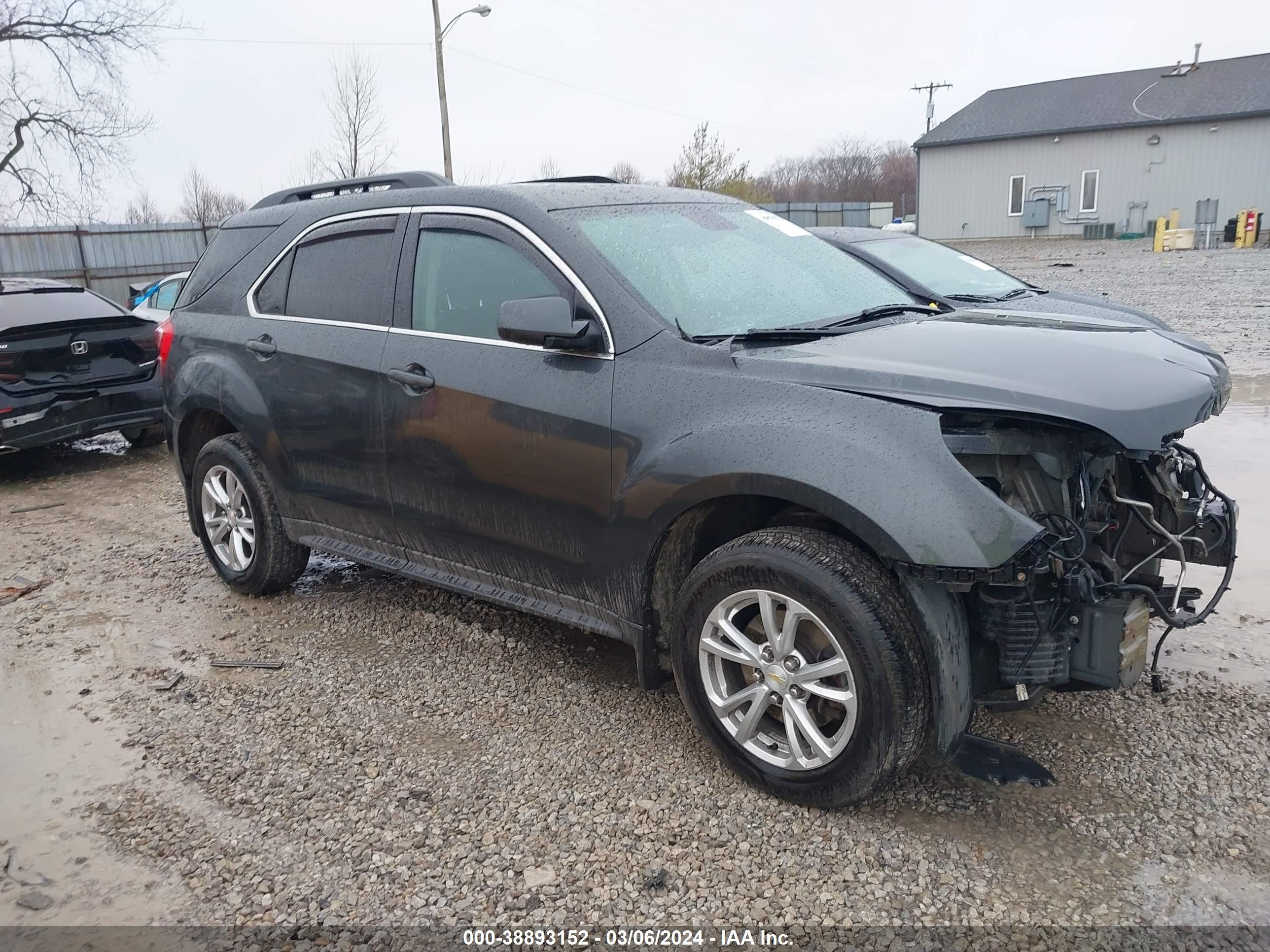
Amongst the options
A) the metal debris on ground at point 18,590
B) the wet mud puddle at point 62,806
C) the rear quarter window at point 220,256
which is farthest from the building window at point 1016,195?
the wet mud puddle at point 62,806

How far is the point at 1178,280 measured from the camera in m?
19.8

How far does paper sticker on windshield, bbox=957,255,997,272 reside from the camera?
8.40 metres

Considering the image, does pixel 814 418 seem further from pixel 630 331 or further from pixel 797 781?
pixel 797 781

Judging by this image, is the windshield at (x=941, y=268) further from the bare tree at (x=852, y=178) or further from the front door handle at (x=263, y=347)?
the bare tree at (x=852, y=178)

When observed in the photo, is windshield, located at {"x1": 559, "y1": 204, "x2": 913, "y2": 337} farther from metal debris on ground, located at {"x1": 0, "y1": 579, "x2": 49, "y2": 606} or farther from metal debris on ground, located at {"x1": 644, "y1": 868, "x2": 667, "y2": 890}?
metal debris on ground, located at {"x1": 0, "y1": 579, "x2": 49, "y2": 606}

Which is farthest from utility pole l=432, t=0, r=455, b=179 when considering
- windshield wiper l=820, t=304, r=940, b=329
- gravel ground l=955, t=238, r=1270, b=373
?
windshield wiper l=820, t=304, r=940, b=329

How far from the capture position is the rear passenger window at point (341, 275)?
165 inches

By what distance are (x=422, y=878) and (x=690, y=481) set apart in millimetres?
1401

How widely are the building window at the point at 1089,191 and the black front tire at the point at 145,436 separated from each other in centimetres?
3654

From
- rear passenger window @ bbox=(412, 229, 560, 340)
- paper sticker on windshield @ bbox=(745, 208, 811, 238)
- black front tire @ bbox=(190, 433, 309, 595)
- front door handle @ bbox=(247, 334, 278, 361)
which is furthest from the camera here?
black front tire @ bbox=(190, 433, 309, 595)

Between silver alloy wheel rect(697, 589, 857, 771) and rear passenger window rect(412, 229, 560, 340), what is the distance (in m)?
1.36

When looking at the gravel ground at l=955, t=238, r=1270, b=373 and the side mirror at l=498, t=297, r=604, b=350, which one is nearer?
the side mirror at l=498, t=297, r=604, b=350

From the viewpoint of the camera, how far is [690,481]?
311cm

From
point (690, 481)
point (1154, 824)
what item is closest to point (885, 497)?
point (690, 481)
